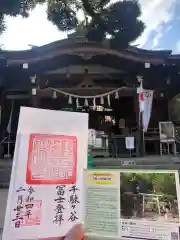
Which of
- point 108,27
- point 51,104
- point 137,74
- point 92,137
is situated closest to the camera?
point 108,27

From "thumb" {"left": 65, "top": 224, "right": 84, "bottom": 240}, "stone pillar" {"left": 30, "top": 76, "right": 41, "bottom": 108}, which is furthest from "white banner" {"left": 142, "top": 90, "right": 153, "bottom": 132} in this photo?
"thumb" {"left": 65, "top": 224, "right": 84, "bottom": 240}

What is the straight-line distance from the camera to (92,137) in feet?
27.4

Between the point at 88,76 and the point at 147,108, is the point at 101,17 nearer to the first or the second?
the point at 88,76

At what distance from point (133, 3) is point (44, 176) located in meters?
6.17

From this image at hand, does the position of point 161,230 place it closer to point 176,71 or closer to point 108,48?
point 108,48

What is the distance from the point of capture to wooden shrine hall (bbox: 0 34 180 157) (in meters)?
9.11

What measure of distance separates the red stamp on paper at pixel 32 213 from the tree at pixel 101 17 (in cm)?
579

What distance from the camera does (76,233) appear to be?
1.29m

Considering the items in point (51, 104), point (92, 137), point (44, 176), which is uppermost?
point (51, 104)

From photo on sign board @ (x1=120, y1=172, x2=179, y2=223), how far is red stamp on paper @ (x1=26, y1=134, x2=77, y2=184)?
0.28 metres

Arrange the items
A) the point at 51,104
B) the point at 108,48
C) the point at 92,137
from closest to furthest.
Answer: the point at 92,137, the point at 108,48, the point at 51,104

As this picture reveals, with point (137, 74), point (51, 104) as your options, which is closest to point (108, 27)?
point (137, 74)

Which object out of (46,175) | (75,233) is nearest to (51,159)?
(46,175)

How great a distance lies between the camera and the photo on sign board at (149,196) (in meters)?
1.25
